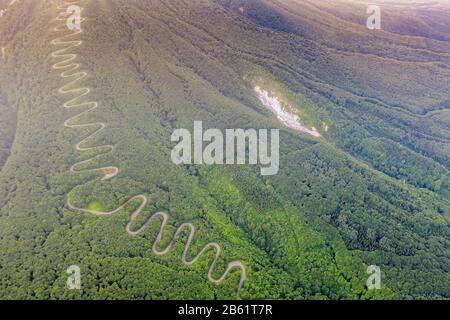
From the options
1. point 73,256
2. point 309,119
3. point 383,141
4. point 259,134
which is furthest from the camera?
point 309,119

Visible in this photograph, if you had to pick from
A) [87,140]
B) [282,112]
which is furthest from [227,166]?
[282,112]

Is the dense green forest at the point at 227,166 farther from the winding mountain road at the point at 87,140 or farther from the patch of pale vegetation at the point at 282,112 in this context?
the patch of pale vegetation at the point at 282,112

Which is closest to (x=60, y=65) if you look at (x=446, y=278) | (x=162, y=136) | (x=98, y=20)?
(x=98, y=20)

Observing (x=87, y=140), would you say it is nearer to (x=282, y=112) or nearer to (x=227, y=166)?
(x=227, y=166)

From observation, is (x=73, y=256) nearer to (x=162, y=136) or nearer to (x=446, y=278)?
(x=162, y=136)

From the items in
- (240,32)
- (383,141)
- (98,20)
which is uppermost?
(98,20)
